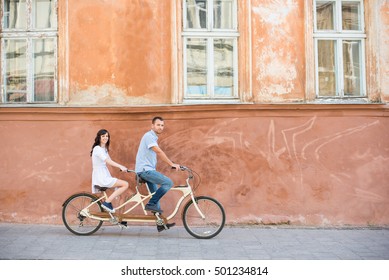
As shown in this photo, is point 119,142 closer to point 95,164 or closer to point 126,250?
point 95,164

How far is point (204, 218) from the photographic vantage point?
7688 mm

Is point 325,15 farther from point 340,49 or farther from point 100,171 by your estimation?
point 100,171

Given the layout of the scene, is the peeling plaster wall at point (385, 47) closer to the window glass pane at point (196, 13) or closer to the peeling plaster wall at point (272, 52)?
the peeling plaster wall at point (272, 52)

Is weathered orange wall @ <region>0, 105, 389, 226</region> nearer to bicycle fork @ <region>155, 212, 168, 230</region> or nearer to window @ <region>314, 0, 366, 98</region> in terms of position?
window @ <region>314, 0, 366, 98</region>

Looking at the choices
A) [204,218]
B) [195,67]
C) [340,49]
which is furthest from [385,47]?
[204,218]

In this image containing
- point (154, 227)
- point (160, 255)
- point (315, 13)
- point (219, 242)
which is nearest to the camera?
point (160, 255)

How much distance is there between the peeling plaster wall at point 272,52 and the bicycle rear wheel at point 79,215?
3506mm

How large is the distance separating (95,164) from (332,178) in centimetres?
419

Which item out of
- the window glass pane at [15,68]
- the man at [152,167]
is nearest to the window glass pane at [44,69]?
the window glass pane at [15,68]

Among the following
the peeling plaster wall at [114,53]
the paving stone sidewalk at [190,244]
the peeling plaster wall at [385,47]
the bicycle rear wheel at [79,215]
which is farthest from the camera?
the peeling plaster wall at [385,47]

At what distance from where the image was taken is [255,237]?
797 centimetres

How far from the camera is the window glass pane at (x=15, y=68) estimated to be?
30.9 feet

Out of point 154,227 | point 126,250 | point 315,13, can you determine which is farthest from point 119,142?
point 315,13

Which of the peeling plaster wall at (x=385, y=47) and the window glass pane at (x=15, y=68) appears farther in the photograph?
the window glass pane at (x=15, y=68)
